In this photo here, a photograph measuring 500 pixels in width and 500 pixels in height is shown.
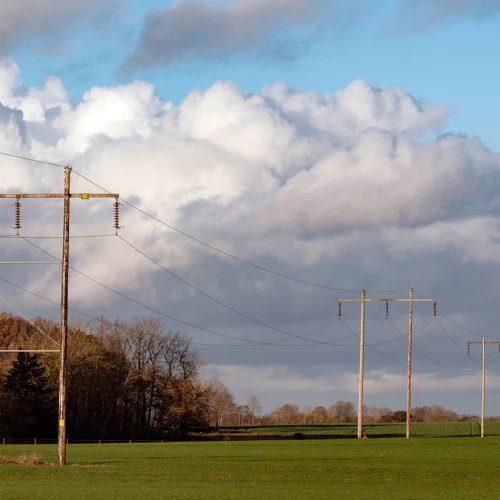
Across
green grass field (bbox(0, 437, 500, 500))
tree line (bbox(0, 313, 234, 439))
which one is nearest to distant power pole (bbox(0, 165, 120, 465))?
green grass field (bbox(0, 437, 500, 500))

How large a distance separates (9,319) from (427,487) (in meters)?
108

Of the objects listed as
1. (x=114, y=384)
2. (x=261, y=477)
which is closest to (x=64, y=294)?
(x=261, y=477)

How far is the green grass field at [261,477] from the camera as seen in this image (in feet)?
95.2

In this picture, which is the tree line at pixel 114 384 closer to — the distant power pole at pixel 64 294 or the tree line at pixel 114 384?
the tree line at pixel 114 384

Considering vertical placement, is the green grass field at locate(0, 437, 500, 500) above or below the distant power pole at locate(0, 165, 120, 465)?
below

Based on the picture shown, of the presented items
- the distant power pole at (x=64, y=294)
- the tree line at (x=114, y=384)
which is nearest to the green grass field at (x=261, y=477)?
the distant power pole at (x=64, y=294)

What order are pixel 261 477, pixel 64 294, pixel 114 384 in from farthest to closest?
pixel 114 384 < pixel 64 294 < pixel 261 477

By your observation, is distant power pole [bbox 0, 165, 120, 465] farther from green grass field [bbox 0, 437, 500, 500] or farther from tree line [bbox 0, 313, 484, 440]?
tree line [bbox 0, 313, 484, 440]

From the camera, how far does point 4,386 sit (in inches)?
3720

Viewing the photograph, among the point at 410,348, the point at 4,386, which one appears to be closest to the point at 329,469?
the point at 410,348

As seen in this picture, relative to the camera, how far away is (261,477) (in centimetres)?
3625

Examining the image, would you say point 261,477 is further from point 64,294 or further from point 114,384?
point 114,384

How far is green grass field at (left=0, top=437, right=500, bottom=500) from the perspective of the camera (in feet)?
95.2

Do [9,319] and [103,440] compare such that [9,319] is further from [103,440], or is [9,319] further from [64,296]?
[64,296]
